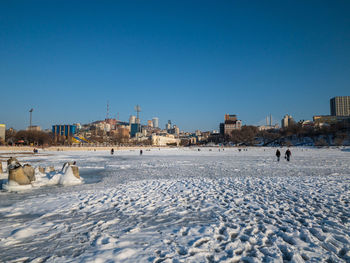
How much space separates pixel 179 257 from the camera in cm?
340

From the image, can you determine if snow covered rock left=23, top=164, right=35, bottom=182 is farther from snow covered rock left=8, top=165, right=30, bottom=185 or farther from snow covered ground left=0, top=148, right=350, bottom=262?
snow covered ground left=0, top=148, right=350, bottom=262

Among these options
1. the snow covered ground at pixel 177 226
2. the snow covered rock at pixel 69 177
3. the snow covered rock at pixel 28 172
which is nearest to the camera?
the snow covered ground at pixel 177 226

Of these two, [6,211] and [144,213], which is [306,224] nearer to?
[144,213]

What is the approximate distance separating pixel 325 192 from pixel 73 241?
8108mm

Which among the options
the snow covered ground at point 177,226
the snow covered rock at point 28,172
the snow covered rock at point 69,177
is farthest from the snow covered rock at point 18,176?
the snow covered rock at point 69,177

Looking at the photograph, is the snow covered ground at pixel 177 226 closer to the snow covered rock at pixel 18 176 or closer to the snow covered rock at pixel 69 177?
the snow covered rock at pixel 18 176

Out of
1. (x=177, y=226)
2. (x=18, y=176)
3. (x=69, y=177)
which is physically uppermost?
(x=18, y=176)

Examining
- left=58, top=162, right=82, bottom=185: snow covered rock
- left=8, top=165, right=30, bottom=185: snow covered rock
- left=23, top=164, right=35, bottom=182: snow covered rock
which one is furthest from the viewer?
left=58, top=162, right=82, bottom=185: snow covered rock

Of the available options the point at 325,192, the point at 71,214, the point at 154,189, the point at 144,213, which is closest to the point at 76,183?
the point at 154,189

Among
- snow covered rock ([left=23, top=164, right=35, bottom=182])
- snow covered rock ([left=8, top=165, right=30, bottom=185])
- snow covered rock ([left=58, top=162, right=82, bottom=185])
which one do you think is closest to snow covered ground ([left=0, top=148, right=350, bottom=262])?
snow covered rock ([left=8, top=165, right=30, bottom=185])

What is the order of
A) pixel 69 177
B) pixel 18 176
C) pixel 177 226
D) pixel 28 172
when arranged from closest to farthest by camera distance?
pixel 177 226
pixel 18 176
pixel 28 172
pixel 69 177

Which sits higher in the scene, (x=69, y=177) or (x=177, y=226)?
(x=69, y=177)

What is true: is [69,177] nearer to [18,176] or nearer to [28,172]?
[28,172]

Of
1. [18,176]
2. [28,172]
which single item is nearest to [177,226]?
[18,176]
